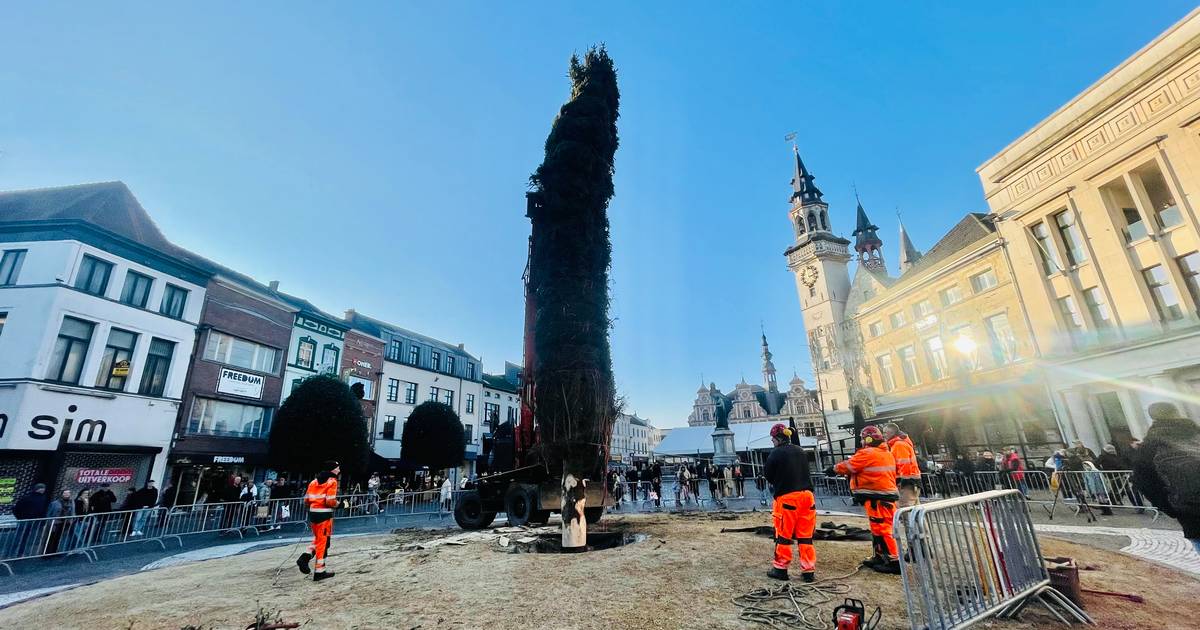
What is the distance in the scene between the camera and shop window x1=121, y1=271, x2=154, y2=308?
1802 centimetres

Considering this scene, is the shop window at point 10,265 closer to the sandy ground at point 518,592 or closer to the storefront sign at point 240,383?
the storefront sign at point 240,383

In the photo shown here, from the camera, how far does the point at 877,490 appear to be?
555cm

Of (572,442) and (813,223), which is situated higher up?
(813,223)

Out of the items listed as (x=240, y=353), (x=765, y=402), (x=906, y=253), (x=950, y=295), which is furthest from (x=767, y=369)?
(x=240, y=353)

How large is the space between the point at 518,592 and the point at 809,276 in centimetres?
4458

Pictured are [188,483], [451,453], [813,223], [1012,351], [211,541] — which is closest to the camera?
[211,541]

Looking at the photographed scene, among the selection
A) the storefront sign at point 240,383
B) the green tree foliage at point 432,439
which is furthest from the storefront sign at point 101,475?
the green tree foliage at point 432,439

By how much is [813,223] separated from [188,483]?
164 feet

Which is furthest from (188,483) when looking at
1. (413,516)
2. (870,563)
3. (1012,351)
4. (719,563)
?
(1012,351)

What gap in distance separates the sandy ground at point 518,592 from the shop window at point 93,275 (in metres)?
15.8

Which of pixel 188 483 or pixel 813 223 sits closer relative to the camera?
pixel 188 483

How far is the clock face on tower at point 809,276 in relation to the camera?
142ft

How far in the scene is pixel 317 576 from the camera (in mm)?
6258

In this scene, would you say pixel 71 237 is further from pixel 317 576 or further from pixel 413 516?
pixel 317 576
